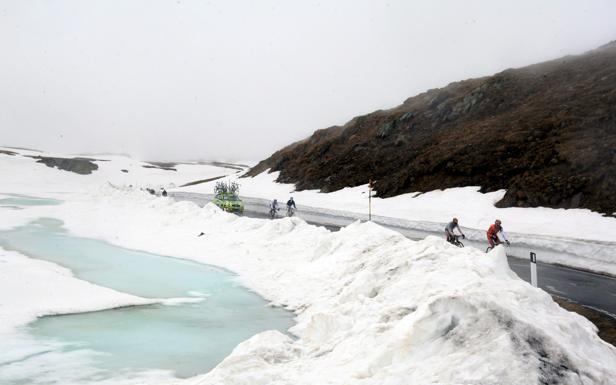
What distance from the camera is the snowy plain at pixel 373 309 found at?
15.9 feet

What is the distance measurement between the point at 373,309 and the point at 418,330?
3.13 m

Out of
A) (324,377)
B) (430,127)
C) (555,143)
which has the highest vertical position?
(430,127)

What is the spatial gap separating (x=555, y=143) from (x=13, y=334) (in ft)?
123

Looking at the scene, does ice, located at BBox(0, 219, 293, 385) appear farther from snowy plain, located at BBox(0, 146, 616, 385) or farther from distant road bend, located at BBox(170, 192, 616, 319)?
distant road bend, located at BBox(170, 192, 616, 319)

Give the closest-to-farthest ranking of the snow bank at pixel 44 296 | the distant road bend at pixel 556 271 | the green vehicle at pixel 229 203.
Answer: the snow bank at pixel 44 296 → the distant road bend at pixel 556 271 → the green vehicle at pixel 229 203

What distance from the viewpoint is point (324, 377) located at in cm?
567

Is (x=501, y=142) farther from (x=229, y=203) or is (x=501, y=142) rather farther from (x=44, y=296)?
(x=44, y=296)

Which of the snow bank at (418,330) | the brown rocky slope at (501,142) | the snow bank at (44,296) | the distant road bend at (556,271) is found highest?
the brown rocky slope at (501,142)

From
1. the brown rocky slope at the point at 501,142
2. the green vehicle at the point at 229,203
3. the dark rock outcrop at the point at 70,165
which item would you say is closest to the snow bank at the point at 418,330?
the brown rocky slope at the point at 501,142

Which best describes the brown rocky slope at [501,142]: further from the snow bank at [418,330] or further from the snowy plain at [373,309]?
the snow bank at [418,330]

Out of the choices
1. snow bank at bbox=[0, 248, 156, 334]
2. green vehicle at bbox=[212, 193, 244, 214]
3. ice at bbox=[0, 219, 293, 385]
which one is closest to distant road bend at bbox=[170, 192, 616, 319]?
ice at bbox=[0, 219, 293, 385]

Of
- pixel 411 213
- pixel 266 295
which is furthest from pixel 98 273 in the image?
pixel 411 213

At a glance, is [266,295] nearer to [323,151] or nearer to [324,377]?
[324,377]

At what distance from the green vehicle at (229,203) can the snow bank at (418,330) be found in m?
27.3
